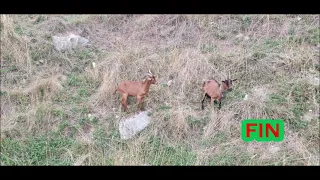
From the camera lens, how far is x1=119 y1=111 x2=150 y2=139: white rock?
404cm

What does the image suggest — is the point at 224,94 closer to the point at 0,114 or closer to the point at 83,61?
the point at 83,61

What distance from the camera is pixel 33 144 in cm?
395

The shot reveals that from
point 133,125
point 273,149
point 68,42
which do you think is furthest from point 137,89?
point 68,42

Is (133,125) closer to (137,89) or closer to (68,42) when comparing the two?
(137,89)

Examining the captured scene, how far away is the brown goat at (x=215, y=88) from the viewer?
4219 mm

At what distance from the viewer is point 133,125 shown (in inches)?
161

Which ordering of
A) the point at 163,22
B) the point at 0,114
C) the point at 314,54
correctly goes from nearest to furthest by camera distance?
1. the point at 0,114
2. the point at 314,54
3. the point at 163,22

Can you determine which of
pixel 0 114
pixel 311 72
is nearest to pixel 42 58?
pixel 0 114

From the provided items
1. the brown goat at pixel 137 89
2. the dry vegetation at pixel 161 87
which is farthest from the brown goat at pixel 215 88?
the brown goat at pixel 137 89

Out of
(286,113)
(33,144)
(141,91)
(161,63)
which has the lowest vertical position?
(33,144)

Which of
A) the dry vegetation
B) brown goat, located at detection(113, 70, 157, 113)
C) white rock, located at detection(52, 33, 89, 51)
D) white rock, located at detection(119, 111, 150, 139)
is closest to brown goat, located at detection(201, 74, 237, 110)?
the dry vegetation

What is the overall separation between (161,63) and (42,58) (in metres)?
1.87

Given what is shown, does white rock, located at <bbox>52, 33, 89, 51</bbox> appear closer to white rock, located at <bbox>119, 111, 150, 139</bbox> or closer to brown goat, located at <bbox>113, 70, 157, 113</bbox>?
brown goat, located at <bbox>113, 70, 157, 113</bbox>

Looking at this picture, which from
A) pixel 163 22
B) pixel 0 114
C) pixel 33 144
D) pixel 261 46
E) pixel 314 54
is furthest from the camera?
pixel 163 22
